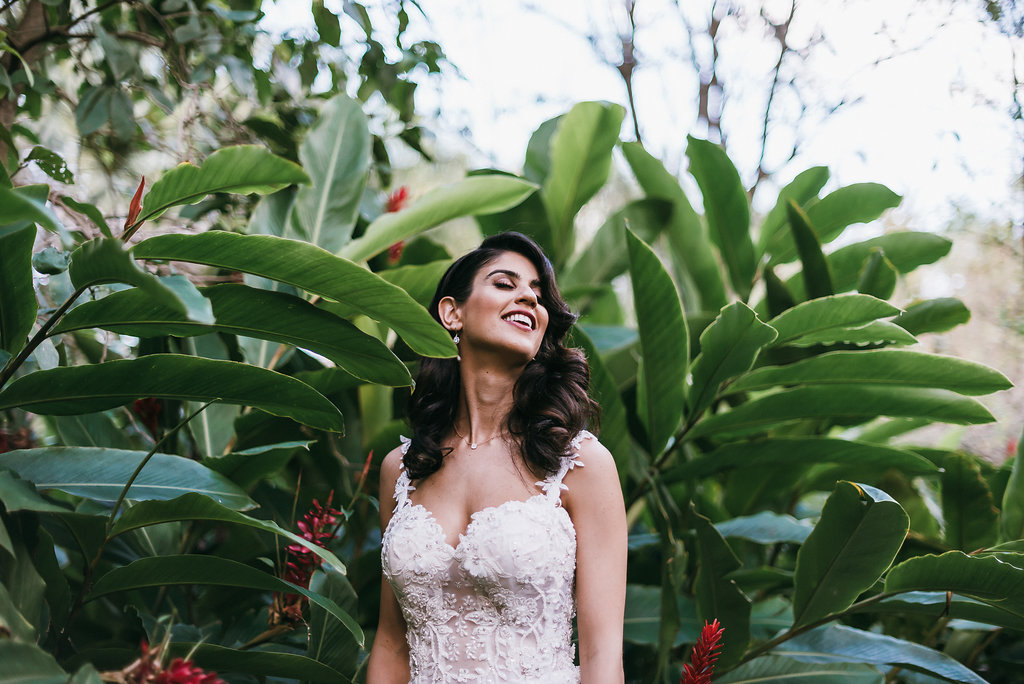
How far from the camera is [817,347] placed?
2031mm

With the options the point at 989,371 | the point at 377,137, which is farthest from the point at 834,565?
the point at 377,137

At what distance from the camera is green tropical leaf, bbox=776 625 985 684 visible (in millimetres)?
1550

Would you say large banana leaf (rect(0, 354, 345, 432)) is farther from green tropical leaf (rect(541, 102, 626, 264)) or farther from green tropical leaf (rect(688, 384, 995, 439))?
green tropical leaf (rect(541, 102, 626, 264))

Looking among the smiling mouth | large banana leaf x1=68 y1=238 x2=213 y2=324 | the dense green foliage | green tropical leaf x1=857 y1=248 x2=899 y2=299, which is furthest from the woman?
green tropical leaf x1=857 y1=248 x2=899 y2=299

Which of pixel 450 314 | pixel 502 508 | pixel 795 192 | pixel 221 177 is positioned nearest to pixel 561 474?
pixel 502 508

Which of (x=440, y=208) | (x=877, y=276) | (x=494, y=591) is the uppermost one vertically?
(x=440, y=208)

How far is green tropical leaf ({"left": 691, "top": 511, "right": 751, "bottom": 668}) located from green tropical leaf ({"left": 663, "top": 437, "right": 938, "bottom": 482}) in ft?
1.16

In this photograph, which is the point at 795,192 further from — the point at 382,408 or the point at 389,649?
the point at 389,649

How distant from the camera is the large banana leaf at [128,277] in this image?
856 millimetres

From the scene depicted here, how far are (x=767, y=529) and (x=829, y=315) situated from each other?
55 cm

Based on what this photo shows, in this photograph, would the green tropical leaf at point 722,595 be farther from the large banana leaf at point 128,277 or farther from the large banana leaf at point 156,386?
the large banana leaf at point 128,277

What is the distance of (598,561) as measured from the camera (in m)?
1.42

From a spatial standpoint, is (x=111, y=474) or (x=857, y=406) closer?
(x=111, y=474)

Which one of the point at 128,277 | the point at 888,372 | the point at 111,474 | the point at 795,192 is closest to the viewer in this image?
the point at 128,277
